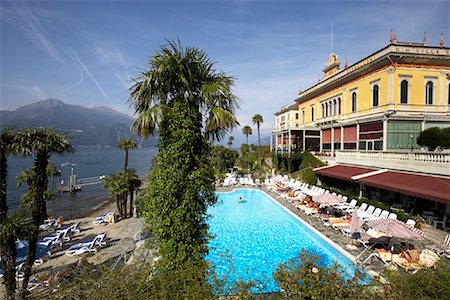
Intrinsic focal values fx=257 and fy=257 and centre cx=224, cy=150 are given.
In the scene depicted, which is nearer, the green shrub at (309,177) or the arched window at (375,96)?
the arched window at (375,96)

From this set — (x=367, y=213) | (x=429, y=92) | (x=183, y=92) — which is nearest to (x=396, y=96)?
(x=429, y=92)

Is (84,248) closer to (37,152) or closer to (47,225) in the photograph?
(37,152)

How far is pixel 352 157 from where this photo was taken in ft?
69.4

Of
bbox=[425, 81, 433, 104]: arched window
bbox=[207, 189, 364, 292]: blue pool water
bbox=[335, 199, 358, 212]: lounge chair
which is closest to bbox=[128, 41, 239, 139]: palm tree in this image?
bbox=[207, 189, 364, 292]: blue pool water

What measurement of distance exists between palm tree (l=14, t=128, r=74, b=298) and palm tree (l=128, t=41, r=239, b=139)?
167 inches

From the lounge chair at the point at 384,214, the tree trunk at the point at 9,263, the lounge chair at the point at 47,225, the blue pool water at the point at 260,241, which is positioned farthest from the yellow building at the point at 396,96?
the lounge chair at the point at 47,225

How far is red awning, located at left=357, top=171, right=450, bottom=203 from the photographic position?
10766mm

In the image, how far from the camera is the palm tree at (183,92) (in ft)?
17.3

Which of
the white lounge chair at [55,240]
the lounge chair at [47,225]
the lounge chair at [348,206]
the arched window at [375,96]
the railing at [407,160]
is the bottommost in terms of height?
the lounge chair at [47,225]

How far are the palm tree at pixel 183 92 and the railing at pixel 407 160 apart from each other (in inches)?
502

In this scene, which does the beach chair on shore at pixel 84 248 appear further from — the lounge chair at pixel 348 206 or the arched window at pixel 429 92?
the arched window at pixel 429 92

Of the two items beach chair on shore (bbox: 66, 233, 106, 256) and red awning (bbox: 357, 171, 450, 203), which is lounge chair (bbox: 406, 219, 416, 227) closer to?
red awning (bbox: 357, 171, 450, 203)

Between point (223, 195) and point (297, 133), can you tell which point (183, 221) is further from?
point (297, 133)

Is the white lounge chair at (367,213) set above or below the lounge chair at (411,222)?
below
